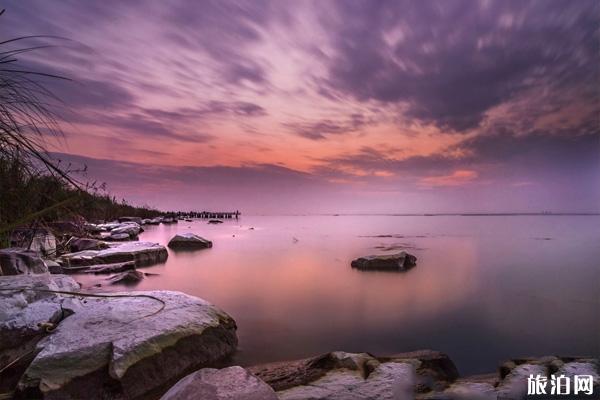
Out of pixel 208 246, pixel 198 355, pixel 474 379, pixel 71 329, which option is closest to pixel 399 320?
pixel 474 379

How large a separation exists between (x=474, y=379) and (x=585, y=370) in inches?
35.8

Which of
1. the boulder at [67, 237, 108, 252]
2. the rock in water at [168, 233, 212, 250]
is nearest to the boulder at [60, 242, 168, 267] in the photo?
the boulder at [67, 237, 108, 252]

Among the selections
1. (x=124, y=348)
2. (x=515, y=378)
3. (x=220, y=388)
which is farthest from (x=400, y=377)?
(x=124, y=348)

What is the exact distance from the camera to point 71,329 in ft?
10.1

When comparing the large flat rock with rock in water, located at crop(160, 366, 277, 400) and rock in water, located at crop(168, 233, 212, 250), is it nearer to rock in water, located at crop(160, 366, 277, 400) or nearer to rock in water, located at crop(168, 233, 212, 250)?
rock in water, located at crop(160, 366, 277, 400)

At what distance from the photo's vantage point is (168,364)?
10.2 feet

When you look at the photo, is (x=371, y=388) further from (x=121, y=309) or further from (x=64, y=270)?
(x=64, y=270)

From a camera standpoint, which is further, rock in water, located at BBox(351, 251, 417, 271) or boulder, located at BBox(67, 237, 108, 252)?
boulder, located at BBox(67, 237, 108, 252)

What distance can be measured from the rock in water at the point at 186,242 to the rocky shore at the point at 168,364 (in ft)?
33.4

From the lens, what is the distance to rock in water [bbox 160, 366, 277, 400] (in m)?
1.94

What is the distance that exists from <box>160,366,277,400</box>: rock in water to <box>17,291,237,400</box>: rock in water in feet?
3.34

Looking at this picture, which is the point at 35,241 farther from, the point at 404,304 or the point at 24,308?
the point at 404,304

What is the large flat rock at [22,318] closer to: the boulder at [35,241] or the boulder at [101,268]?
the boulder at [35,241]

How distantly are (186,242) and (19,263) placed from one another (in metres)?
9.82
